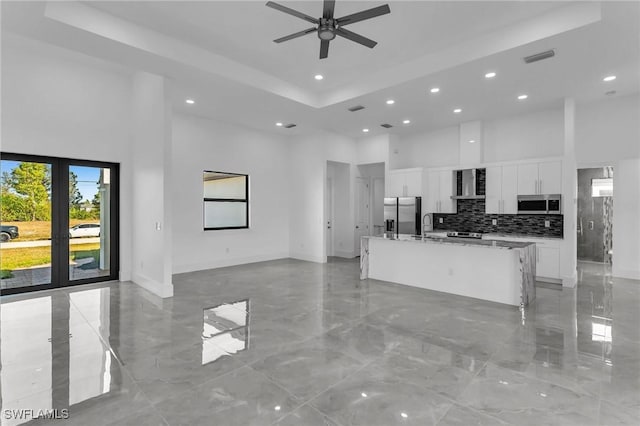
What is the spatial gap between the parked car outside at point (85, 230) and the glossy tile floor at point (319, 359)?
1.08 m

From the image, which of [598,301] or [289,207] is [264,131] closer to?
[289,207]

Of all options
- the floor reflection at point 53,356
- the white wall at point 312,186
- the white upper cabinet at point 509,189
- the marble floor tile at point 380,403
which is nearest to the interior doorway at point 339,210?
the white wall at point 312,186

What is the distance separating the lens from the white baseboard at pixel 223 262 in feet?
22.9

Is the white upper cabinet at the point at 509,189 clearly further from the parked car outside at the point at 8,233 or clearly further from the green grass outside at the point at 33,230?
the parked car outside at the point at 8,233

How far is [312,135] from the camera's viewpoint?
28.1 feet

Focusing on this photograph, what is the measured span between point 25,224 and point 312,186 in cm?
567

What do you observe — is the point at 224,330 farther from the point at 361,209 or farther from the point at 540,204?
the point at 361,209

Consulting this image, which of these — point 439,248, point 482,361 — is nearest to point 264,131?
point 439,248

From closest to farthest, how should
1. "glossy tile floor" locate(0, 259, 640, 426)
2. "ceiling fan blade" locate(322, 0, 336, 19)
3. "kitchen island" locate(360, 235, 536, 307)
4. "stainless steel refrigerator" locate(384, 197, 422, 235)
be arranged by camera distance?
"glossy tile floor" locate(0, 259, 640, 426) → "ceiling fan blade" locate(322, 0, 336, 19) → "kitchen island" locate(360, 235, 536, 307) → "stainless steel refrigerator" locate(384, 197, 422, 235)

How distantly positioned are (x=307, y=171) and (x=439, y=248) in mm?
4314

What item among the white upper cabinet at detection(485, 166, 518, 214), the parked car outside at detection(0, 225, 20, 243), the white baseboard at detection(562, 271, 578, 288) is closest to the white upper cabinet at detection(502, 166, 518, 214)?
the white upper cabinet at detection(485, 166, 518, 214)

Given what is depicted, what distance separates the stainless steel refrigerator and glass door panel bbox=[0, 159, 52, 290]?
22.6ft

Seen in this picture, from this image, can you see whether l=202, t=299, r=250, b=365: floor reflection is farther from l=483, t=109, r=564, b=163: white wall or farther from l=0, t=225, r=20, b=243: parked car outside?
l=483, t=109, r=564, b=163: white wall

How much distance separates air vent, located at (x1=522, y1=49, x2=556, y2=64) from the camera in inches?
164
